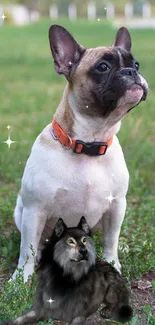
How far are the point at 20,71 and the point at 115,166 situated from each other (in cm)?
998

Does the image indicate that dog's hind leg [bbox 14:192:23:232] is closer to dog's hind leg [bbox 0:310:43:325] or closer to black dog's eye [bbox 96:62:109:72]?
black dog's eye [bbox 96:62:109:72]

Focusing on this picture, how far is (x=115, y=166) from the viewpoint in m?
3.85

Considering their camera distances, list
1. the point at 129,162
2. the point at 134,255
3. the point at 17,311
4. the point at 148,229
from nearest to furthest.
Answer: the point at 17,311
the point at 134,255
the point at 148,229
the point at 129,162

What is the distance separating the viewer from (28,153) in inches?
263

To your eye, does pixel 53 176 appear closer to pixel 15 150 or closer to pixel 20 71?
pixel 15 150

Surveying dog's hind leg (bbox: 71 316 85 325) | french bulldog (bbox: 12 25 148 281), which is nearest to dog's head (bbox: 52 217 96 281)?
dog's hind leg (bbox: 71 316 85 325)

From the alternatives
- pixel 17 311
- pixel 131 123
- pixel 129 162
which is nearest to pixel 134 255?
pixel 17 311

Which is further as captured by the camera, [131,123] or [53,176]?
[131,123]

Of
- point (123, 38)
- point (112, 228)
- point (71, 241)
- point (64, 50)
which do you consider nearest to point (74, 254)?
point (71, 241)

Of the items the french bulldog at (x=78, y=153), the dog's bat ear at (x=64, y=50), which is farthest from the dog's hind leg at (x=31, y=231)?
the dog's bat ear at (x=64, y=50)

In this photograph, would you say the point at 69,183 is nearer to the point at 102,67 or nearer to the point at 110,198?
the point at 110,198

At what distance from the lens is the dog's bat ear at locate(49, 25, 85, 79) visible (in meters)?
3.82

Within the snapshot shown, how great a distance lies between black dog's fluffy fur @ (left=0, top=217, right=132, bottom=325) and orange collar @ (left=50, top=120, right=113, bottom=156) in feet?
2.27

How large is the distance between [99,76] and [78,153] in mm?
425
